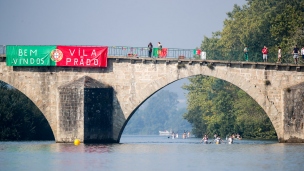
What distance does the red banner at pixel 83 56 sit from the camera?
8281 cm

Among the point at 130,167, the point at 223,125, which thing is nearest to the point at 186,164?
the point at 130,167

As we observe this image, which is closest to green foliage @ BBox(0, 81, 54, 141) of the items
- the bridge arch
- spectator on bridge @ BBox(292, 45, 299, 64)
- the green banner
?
the green banner

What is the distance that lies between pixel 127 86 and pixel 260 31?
89.5ft

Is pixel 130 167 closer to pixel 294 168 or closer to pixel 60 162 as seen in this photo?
pixel 60 162

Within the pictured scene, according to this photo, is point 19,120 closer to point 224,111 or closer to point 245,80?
point 245,80

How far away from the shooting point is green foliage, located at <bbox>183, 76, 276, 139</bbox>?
105 meters

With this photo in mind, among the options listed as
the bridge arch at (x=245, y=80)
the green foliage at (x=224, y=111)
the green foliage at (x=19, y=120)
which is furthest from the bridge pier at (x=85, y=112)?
the green foliage at (x=224, y=111)

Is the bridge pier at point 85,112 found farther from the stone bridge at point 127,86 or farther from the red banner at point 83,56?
the red banner at point 83,56

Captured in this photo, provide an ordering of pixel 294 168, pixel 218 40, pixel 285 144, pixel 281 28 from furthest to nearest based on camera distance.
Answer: pixel 218 40, pixel 281 28, pixel 285 144, pixel 294 168

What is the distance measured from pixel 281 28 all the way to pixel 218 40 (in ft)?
90.7

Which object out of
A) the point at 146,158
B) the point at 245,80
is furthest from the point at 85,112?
the point at 146,158

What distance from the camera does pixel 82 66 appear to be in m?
82.9

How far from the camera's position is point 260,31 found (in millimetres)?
106125

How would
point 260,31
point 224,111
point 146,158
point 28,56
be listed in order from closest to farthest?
point 146,158, point 28,56, point 260,31, point 224,111
